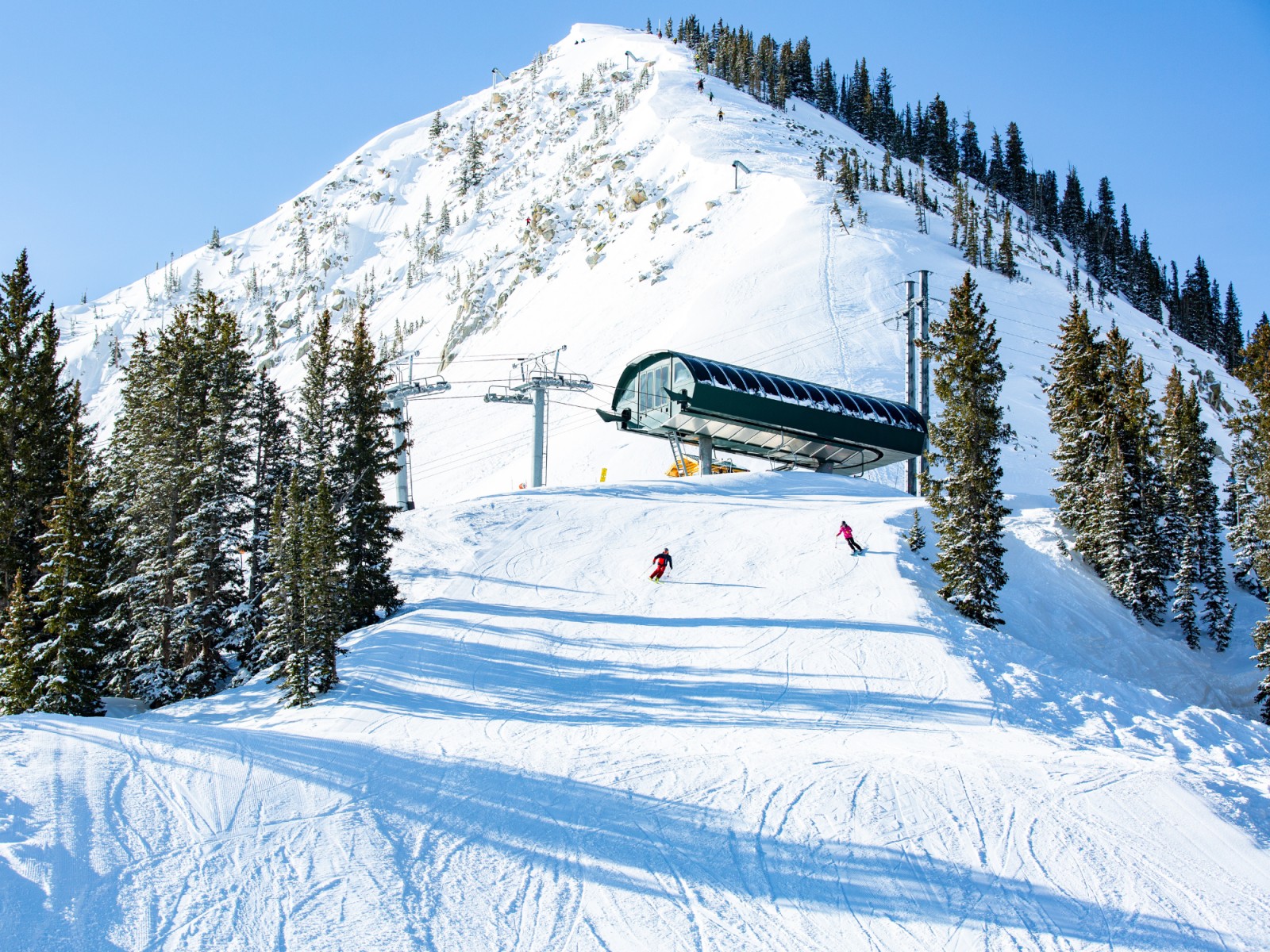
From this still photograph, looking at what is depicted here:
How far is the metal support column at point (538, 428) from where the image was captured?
122 ft

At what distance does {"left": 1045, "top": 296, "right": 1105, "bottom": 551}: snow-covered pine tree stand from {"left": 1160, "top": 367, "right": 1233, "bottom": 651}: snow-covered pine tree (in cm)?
Result: 268

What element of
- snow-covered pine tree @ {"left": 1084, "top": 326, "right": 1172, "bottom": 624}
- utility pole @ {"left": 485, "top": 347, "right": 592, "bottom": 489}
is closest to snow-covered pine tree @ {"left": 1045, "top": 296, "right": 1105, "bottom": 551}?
snow-covered pine tree @ {"left": 1084, "top": 326, "right": 1172, "bottom": 624}

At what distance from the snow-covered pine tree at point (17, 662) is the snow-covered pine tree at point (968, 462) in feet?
69.0

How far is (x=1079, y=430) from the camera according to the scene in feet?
102

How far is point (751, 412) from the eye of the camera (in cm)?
3844

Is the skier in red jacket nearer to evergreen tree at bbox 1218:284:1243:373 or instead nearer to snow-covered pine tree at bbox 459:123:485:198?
evergreen tree at bbox 1218:284:1243:373

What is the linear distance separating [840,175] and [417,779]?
8380 centimetres

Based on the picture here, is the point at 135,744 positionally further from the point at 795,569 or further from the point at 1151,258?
Answer: the point at 1151,258

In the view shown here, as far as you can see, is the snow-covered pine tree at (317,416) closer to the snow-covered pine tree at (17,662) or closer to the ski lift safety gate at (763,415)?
the snow-covered pine tree at (17,662)

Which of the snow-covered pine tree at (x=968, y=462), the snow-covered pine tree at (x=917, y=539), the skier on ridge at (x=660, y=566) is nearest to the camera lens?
the snow-covered pine tree at (x=968, y=462)

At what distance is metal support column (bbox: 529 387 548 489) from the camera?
3716cm

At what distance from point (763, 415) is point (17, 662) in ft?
93.5

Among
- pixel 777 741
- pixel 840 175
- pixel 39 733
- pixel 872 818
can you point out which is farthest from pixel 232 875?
pixel 840 175

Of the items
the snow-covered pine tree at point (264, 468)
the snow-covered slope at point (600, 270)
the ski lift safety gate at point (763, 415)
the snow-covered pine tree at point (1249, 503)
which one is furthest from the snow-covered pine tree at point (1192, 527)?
the snow-covered pine tree at point (264, 468)
